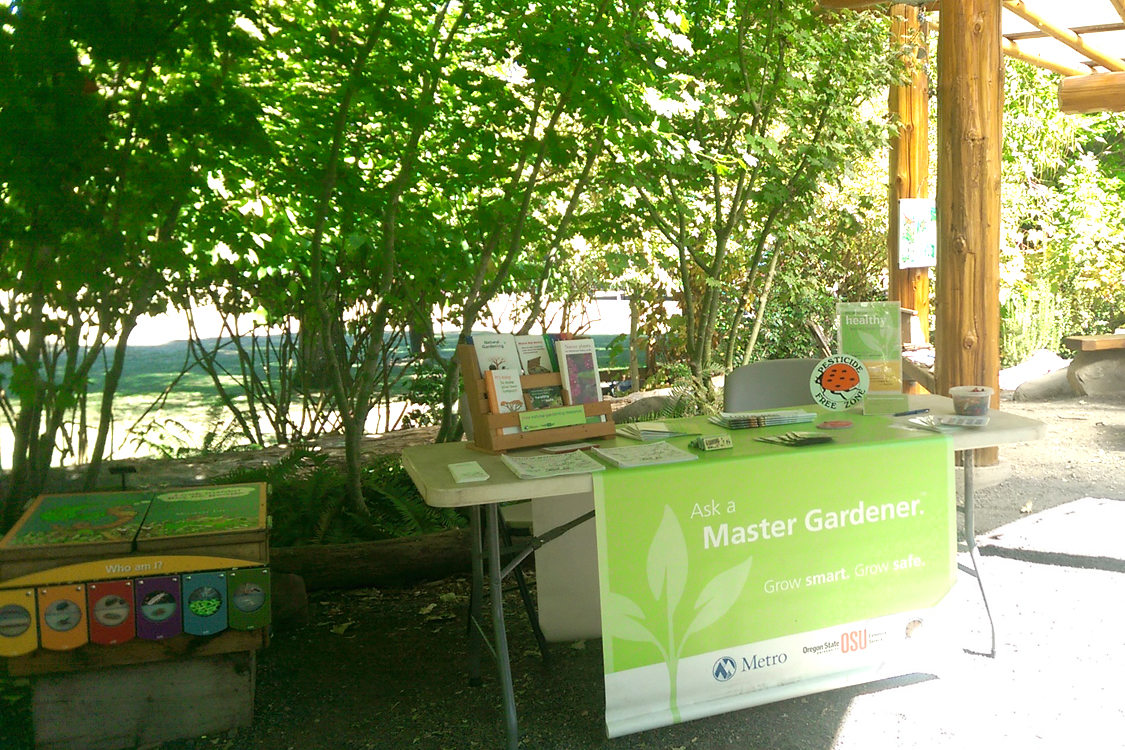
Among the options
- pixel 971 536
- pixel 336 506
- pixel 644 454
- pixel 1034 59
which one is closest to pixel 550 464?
pixel 644 454

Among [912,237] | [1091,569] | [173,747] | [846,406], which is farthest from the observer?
[912,237]

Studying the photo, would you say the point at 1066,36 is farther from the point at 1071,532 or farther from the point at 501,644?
Answer: the point at 501,644

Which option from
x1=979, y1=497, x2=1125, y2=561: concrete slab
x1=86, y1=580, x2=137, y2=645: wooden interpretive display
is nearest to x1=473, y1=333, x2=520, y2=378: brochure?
x1=86, y1=580, x2=137, y2=645: wooden interpretive display

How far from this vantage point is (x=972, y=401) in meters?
3.03

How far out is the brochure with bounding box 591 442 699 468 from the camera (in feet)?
8.77

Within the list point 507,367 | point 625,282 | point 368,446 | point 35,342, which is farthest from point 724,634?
point 625,282

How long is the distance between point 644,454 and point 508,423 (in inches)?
16.7

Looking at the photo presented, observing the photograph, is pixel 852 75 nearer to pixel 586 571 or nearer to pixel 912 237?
pixel 912 237

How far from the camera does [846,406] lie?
3.27 m

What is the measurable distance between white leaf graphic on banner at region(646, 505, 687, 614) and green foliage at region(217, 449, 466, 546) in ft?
5.92

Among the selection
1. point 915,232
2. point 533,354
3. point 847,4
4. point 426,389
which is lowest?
point 426,389

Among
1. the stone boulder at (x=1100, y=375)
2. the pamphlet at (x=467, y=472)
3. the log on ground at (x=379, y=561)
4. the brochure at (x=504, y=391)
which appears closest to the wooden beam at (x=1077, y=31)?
the stone boulder at (x=1100, y=375)

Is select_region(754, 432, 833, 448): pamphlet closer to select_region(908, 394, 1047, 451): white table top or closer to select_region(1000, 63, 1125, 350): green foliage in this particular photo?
select_region(908, 394, 1047, 451): white table top

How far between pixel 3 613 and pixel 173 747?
61 centimetres
